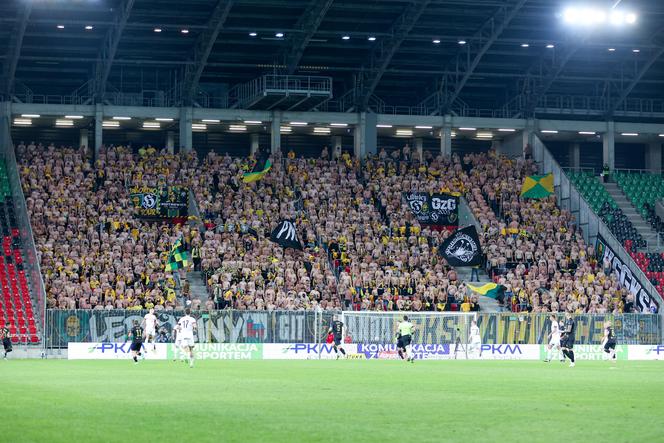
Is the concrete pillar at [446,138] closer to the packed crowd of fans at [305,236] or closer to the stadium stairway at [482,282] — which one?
the packed crowd of fans at [305,236]

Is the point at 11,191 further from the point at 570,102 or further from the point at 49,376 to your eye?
the point at 570,102

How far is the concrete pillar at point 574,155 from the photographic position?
270 feet

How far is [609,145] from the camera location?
79.8 m

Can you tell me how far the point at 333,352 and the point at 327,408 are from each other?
107 ft

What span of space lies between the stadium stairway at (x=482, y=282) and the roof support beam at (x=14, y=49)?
88.2 feet

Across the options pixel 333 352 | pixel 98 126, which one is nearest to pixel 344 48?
pixel 98 126

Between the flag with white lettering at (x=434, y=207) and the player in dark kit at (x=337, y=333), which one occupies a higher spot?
the flag with white lettering at (x=434, y=207)

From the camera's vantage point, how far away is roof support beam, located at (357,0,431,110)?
65000 mm

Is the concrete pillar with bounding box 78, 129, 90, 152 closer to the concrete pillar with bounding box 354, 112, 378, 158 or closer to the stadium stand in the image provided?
the stadium stand

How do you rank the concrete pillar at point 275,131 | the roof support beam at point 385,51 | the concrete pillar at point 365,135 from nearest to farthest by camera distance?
the roof support beam at point 385,51 < the concrete pillar at point 275,131 < the concrete pillar at point 365,135

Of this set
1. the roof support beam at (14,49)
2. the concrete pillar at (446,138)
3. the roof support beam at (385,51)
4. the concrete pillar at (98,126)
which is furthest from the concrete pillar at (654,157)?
the roof support beam at (14,49)

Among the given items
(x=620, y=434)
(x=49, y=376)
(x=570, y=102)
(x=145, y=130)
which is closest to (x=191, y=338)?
(x=49, y=376)

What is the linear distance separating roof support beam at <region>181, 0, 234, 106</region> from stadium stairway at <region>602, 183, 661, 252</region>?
2777cm

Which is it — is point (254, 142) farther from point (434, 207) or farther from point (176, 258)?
point (176, 258)
